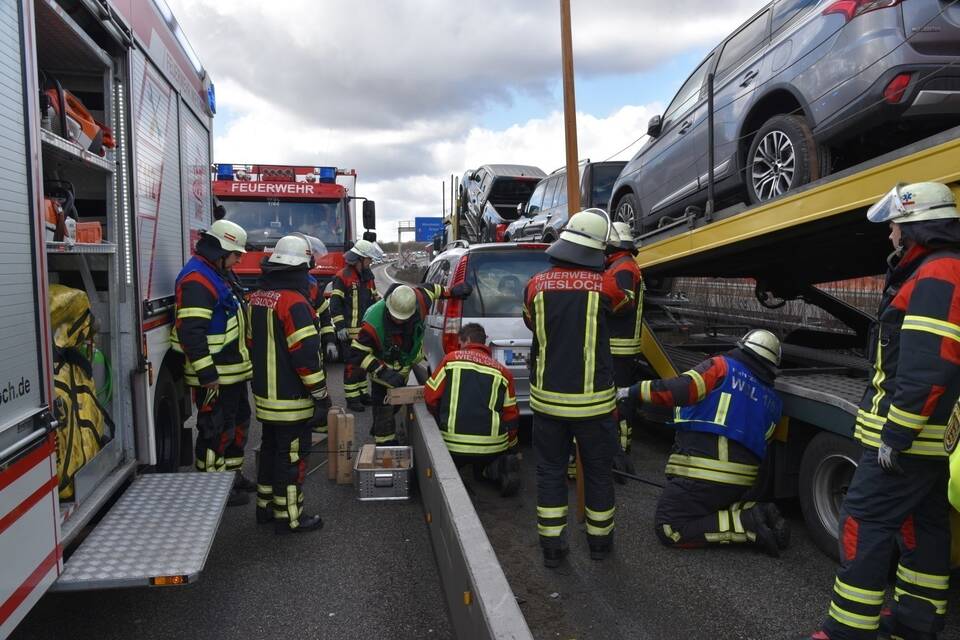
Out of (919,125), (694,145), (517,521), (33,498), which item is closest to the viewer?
(33,498)

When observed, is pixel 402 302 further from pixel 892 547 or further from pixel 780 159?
pixel 892 547

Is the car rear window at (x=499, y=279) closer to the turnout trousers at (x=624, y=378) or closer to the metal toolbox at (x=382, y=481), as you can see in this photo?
the turnout trousers at (x=624, y=378)

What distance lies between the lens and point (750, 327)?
742 centimetres

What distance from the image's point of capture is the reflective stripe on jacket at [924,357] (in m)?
2.58

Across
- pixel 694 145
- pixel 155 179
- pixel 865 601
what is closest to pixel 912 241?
pixel 865 601

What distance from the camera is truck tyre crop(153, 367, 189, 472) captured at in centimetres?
449

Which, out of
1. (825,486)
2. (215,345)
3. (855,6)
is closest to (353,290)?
(215,345)

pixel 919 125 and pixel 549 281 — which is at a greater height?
pixel 919 125

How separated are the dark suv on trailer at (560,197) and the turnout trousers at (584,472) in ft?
22.9

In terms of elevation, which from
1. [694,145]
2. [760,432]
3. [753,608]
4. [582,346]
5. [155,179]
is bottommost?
[753,608]

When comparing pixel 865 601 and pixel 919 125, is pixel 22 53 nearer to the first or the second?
pixel 865 601

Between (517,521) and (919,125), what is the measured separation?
331cm

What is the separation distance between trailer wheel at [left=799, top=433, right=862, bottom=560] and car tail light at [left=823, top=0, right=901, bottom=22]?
2294 mm

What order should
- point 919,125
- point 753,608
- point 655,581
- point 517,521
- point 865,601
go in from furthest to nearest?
1. point 517,521
2. point 919,125
3. point 655,581
4. point 753,608
5. point 865,601
